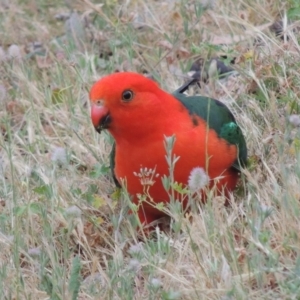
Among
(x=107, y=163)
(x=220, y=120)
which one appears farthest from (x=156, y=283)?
(x=107, y=163)

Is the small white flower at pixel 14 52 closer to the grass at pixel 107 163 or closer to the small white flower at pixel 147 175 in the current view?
the grass at pixel 107 163

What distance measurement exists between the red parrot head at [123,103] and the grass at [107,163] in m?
0.31

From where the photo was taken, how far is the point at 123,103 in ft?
10.9

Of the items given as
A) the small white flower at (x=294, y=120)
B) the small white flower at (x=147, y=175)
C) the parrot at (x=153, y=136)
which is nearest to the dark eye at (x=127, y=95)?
the parrot at (x=153, y=136)

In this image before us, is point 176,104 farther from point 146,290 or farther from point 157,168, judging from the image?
point 146,290

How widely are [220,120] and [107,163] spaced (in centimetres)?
62

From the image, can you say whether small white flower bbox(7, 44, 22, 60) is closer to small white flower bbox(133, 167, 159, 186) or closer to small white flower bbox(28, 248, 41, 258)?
small white flower bbox(133, 167, 159, 186)

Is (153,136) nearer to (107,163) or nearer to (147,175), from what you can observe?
(147,175)

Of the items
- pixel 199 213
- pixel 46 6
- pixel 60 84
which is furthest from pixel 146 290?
pixel 46 6

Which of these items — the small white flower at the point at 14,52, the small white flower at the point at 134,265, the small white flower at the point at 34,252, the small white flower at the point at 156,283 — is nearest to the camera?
the small white flower at the point at 156,283

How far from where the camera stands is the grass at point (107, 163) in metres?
2.79

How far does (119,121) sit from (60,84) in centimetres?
139

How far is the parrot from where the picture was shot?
A: 330 cm

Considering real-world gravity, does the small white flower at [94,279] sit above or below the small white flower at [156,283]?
below
